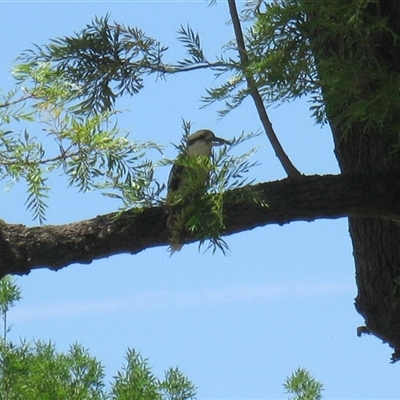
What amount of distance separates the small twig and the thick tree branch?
31 millimetres

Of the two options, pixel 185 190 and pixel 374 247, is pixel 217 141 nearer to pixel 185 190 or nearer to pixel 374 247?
pixel 374 247

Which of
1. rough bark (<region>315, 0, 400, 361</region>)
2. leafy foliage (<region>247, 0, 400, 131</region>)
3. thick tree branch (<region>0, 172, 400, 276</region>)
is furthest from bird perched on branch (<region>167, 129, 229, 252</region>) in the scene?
rough bark (<region>315, 0, 400, 361</region>)

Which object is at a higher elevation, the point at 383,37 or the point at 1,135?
the point at 383,37

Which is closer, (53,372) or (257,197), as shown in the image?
(257,197)

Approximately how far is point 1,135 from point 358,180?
0.73 meters

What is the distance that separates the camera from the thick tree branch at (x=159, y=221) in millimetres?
1852

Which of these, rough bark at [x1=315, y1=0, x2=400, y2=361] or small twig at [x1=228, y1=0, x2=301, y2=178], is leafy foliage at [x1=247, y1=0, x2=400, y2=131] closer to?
small twig at [x1=228, y1=0, x2=301, y2=178]

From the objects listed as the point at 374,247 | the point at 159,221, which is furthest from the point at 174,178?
the point at 374,247

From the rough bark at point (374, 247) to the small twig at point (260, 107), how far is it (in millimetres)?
175

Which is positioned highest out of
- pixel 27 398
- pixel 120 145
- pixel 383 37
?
pixel 383 37

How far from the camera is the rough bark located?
214cm

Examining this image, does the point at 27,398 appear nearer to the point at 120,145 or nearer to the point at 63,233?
the point at 63,233

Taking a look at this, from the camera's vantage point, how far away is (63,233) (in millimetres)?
1895

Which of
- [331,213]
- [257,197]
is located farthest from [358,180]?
[257,197]
